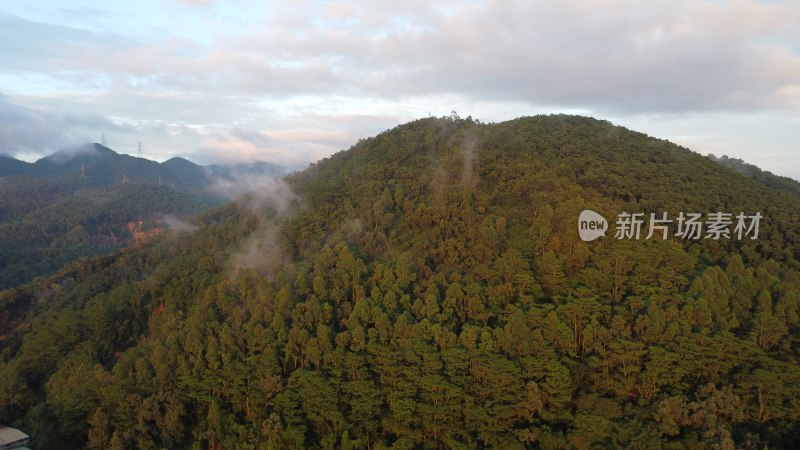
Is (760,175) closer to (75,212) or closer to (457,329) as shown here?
(457,329)

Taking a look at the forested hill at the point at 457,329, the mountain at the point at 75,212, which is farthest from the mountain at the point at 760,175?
the mountain at the point at 75,212

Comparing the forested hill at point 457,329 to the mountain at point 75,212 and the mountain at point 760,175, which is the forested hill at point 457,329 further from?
the mountain at point 75,212

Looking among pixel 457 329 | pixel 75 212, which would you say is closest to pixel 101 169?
pixel 75 212

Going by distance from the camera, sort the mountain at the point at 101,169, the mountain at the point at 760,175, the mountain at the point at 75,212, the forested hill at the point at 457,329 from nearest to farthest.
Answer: the forested hill at the point at 457,329
the mountain at the point at 760,175
the mountain at the point at 75,212
the mountain at the point at 101,169

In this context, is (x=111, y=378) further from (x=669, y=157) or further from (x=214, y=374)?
(x=669, y=157)

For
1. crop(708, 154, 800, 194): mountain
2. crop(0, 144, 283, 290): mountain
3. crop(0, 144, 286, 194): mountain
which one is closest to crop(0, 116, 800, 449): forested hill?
crop(708, 154, 800, 194): mountain

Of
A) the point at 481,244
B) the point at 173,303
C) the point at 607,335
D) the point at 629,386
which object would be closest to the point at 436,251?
the point at 481,244

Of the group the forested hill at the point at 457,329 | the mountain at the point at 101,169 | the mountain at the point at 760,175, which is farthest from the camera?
the mountain at the point at 101,169

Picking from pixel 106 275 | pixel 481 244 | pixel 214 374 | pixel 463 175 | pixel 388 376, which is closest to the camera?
pixel 388 376
